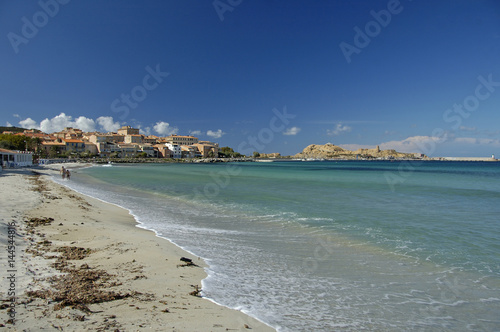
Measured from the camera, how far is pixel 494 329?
4.02 m

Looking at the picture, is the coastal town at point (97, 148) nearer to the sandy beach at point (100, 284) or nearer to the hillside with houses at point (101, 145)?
the hillside with houses at point (101, 145)

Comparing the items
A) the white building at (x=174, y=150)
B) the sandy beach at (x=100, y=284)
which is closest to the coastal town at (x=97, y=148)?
the white building at (x=174, y=150)

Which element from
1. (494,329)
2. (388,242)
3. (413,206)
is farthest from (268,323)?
(413,206)

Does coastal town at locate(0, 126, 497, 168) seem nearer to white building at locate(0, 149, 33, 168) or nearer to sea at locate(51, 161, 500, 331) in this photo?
white building at locate(0, 149, 33, 168)

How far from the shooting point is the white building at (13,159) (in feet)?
124

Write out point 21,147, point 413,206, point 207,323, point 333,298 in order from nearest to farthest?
point 207,323, point 333,298, point 413,206, point 21,147

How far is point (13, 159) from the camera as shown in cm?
4203

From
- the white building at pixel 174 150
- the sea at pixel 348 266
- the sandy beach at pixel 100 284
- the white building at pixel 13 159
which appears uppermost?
the white building at pixel 174 150

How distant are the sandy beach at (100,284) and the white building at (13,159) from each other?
127ft

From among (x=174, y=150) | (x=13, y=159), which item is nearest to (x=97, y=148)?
(x=174, y=150)

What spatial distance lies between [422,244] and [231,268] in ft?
18.6

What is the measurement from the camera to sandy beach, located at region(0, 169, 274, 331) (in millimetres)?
3404

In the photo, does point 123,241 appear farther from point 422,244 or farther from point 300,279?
point 422,244

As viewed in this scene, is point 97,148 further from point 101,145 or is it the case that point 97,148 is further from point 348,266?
point 348,266
